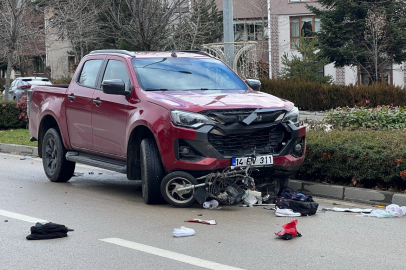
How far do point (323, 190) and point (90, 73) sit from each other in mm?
3808

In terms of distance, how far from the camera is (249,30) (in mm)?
46438

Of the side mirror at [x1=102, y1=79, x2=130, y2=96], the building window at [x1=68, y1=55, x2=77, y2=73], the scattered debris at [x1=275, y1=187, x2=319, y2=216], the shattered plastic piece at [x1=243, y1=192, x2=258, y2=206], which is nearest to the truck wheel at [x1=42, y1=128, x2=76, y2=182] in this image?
the side mirror at [x1=102, y1=79, x2=130, y2=96]

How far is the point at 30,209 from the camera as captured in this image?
832 centimetres

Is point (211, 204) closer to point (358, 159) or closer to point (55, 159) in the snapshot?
point (358, 159)

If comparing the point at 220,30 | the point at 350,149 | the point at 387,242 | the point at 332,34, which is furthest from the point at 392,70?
the point at 387,242

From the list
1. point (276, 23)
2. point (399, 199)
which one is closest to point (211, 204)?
point (399, 199)

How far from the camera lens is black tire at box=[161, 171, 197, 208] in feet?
26.4

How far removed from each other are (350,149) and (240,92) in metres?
1.66

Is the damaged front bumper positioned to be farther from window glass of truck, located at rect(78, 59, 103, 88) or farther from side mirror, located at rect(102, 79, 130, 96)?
window glass of truck, located at rect(78, 59, 103, 88)

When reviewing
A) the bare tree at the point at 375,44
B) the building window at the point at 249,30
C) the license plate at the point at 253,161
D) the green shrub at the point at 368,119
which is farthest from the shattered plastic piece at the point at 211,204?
the building window at the point at 249,30

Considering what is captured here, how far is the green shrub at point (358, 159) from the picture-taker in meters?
8.75

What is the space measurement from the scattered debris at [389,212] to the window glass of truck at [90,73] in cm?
442

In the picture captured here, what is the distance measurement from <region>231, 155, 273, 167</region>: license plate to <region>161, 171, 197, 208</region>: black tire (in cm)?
53

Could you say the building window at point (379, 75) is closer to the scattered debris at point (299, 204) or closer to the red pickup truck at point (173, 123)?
the red pickup truck at point (173, 123)
